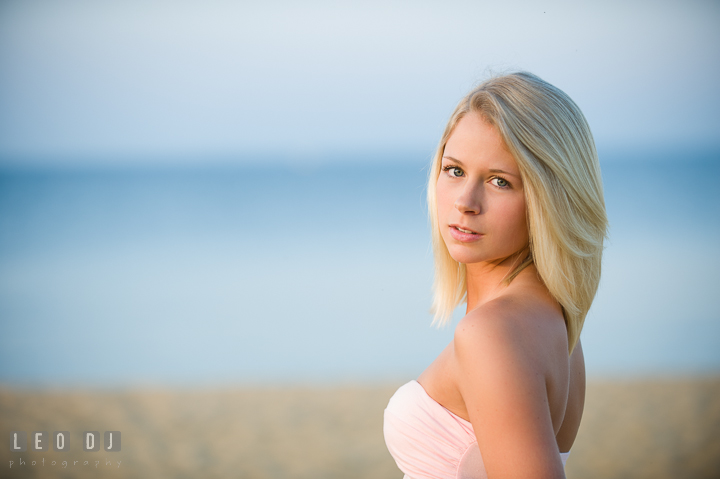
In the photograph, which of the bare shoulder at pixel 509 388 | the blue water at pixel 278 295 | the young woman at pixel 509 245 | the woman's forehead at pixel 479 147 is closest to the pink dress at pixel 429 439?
the young woman at pixel 509 245

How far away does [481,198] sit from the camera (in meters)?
1.80

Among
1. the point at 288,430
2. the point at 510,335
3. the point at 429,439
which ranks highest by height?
the point at 510,335

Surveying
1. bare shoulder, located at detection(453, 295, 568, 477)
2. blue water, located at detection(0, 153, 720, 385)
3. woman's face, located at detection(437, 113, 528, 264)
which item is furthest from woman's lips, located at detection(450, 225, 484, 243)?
blue water, located at detection(0, 153, 720, 385)

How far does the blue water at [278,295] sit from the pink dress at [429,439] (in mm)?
5748

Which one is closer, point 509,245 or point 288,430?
point 509,245

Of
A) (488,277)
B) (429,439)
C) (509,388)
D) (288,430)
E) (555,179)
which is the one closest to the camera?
(509,388)

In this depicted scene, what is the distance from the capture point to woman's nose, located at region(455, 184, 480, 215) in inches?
70.4

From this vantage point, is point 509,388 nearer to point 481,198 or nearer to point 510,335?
point 510,335

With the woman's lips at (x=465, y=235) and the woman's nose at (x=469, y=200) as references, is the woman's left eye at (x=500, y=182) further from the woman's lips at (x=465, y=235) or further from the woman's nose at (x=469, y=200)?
the woman's lips at (x=465, y=235)

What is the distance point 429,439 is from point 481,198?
85 cm

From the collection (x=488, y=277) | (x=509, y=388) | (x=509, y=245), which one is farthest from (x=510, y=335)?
(x=488, y=277)

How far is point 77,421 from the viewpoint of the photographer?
266 inches

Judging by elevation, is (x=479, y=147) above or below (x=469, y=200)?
above

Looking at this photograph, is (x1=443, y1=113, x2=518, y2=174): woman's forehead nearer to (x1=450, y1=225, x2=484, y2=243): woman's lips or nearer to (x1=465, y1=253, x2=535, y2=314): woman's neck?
(x1=450, y1=225, x2=484, y2=243): woman's lips
